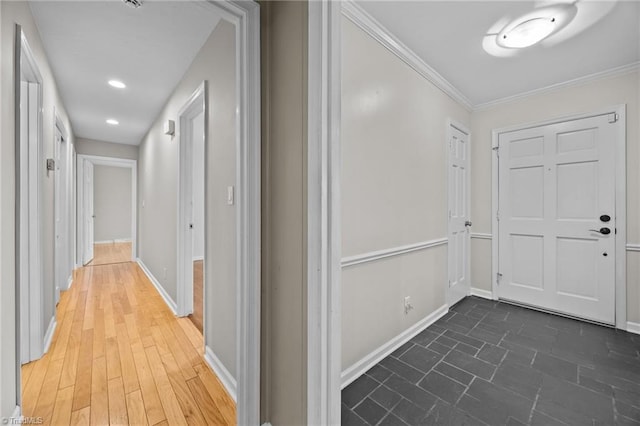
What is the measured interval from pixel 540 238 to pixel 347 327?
8.85 ft

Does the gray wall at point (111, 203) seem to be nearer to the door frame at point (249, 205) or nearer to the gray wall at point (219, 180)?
the gray wall at point (219, 180)

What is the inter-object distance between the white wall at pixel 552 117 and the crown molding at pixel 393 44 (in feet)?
2.58

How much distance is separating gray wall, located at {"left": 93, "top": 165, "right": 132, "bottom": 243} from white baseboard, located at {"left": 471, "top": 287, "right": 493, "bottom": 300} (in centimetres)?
908

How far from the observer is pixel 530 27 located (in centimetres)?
193

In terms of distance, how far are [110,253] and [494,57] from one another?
26.0ft

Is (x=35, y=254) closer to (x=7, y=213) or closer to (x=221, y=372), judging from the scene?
(x=7, y=213)

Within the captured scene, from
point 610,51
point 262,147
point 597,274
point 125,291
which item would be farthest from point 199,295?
point 610,51

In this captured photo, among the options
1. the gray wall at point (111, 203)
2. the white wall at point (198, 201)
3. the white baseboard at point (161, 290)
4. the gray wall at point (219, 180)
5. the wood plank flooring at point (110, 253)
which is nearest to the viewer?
the gray wall at point (219, 180)

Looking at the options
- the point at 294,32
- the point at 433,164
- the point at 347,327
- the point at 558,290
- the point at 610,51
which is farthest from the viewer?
the point at 558,290

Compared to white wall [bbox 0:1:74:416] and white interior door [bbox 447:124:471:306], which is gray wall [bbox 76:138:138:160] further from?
white interior door [bbox 447:124:471:306]

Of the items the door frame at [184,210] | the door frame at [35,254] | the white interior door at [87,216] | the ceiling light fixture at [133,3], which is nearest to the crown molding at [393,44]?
the ceiling light fixture at [133,3]

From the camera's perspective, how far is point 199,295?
3424 mm

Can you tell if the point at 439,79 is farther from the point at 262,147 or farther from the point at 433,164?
the point at 262,147

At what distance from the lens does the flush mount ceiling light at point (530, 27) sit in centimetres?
184
